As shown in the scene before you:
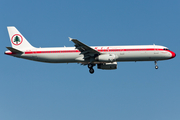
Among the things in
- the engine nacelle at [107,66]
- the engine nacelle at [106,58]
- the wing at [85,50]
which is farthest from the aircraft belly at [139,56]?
the wing at [85,50]

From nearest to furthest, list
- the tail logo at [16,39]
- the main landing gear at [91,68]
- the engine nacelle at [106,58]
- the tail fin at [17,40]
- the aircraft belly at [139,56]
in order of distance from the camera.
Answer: the engine nacelle at [106,58] < the aircraft belly at [139,56] < the main landing gear at [91,68] < the tail fin at [17,40] < the tail logo at [16,39]

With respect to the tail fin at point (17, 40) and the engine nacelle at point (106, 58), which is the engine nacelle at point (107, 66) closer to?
the engine nacelle at point (106, 58)

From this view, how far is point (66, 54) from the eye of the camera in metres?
57.4

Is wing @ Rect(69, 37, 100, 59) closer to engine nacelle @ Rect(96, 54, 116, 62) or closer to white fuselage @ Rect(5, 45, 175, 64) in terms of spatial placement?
white fuselage @ Rect(5, 45, 175, 64)

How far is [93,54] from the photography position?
56.8 m

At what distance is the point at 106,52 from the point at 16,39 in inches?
732

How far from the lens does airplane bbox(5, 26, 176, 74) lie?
56469mm

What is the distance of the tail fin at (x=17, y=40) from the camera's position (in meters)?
60.5

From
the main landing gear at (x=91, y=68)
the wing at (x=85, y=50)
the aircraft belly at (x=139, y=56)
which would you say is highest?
the wing at (x=85, y=50)

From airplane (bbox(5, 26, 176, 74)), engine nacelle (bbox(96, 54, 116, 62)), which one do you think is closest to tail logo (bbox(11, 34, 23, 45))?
airplane (bbox(5, 26, 176, 74))

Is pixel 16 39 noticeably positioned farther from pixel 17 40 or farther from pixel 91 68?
pixel 91 68

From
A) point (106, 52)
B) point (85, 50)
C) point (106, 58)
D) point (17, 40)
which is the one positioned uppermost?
point (17, 40)

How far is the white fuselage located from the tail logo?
380 centimetres

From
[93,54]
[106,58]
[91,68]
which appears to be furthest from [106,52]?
[91,68]
